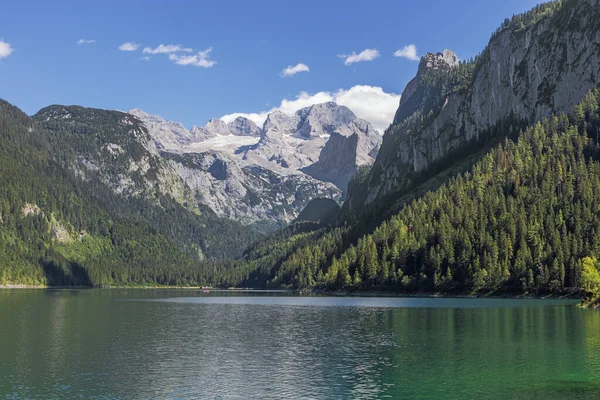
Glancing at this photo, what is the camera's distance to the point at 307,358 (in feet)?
259

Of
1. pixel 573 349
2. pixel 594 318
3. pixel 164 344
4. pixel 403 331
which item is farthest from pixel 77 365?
pixel 594 318

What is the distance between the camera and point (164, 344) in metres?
93.4

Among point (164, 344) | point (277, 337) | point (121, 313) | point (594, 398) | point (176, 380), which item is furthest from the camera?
point (121, 313)

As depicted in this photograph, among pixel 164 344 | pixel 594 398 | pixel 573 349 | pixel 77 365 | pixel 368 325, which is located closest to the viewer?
pixel 594 398

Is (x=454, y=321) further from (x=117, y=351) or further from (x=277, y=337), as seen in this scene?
(x=117, y=351)

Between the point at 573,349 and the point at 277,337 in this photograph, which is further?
the point at 277,337

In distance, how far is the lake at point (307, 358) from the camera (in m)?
59.5

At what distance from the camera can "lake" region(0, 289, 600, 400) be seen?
59469 mm

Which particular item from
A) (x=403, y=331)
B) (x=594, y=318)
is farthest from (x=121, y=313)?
(x=594, y=318)

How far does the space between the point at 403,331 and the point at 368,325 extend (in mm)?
12046

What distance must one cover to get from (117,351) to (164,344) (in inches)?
366

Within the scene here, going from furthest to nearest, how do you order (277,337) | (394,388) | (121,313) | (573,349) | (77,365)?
(121,313) < (277,337) < (573,349) < (77,365) < (394,388)

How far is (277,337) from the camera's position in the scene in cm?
10138

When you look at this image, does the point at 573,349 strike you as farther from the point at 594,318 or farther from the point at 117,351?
the point at 117,351
